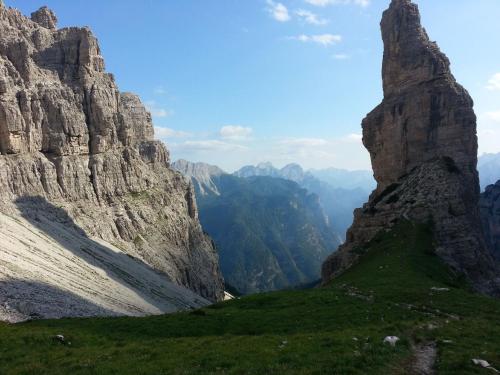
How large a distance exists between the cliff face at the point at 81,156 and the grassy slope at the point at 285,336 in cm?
7120

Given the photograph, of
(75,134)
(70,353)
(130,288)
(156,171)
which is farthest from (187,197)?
(70,353)

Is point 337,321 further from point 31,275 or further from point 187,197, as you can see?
point 187,197

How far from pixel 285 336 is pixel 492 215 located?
164 meters

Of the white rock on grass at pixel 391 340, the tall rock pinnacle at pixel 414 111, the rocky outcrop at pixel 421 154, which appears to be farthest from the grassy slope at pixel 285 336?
the tall rock pinnacle at pixel 414 111

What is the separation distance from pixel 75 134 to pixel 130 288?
61.2 meters

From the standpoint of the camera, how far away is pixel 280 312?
3594cm

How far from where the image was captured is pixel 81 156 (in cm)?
12506

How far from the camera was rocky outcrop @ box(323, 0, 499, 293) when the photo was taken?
232 feet

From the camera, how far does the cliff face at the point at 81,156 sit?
106 m

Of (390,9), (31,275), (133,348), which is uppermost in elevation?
(390,9)

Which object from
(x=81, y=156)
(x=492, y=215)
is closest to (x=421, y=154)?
(x=81, y=156)

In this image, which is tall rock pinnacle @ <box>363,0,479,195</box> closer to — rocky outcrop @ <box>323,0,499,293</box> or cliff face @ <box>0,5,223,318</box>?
rocky outcrop @ <box>323,0,499,293</box>

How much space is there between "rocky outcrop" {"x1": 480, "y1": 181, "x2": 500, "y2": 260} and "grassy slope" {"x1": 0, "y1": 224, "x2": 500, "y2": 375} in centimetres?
12679

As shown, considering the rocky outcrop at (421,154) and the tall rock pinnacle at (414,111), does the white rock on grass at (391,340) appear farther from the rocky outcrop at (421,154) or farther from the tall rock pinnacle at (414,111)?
the tall rock pinnacle at (414,111)
